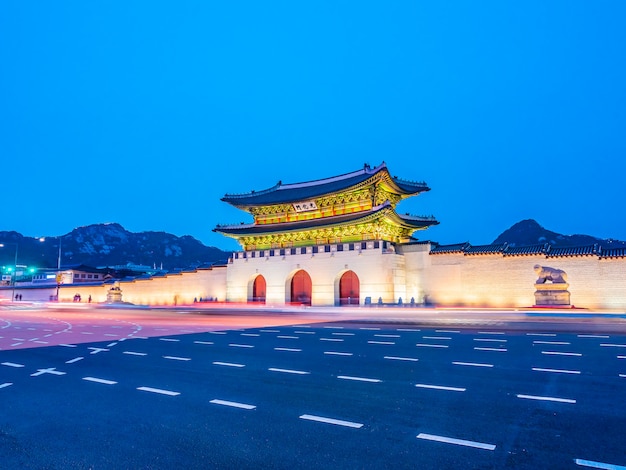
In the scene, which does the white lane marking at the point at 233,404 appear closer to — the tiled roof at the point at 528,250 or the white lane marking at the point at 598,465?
the white lane marking at the point at 598,465

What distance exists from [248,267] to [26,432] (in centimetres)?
3603

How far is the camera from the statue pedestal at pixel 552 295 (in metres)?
25.1

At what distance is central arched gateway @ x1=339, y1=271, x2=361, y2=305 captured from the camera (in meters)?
36.3

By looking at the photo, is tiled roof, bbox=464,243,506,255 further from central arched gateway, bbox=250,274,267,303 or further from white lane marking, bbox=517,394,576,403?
white lane marking, bbox=517,394,576,403

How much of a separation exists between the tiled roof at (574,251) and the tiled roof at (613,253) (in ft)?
1.23

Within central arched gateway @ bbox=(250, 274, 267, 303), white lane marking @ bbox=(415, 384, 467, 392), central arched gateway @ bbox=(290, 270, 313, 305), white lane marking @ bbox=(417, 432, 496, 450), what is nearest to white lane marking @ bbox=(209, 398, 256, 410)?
white lane marking @ bbox=(417, 432, 496, 450)

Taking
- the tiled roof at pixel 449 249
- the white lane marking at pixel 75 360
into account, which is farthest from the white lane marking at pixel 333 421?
the tiled roof at pixel 449 249

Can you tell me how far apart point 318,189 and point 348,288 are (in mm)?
11360

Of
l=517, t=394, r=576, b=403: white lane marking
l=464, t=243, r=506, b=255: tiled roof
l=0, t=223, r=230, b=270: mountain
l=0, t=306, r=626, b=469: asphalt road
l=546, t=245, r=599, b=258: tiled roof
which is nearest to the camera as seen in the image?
l=0, t=306, r=626, b=469: asphalt road

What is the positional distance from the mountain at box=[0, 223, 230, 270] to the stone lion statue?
88988mm

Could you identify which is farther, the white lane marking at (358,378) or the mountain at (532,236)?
the mountain at (532,236)

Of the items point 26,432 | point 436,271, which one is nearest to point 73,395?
point 26,432

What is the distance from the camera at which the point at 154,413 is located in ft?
18.0

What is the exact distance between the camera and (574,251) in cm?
2695
